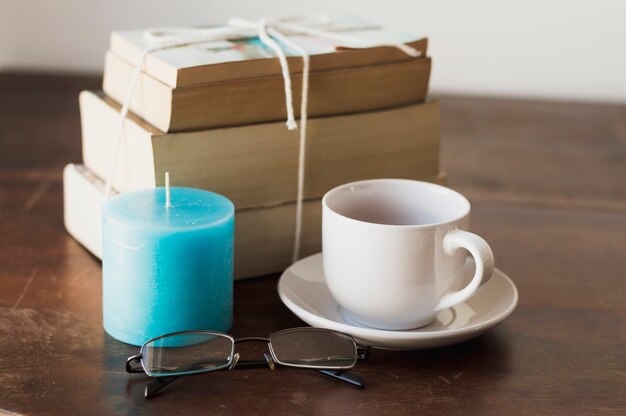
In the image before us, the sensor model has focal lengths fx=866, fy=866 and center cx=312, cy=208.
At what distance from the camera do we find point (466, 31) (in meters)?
1.29

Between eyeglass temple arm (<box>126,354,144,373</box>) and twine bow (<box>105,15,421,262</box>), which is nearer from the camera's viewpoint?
eyeglass temple arm (<box>126,354,144,373</box>)

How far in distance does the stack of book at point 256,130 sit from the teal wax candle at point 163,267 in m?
0.07

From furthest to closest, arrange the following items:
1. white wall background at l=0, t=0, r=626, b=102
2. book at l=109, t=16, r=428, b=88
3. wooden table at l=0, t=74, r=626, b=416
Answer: white wall background at l=0, t=0, r=626, b=102 < book at l=109, t=16, r=428, b=88 < wooden table at l=0, t=74, r=626, b=416

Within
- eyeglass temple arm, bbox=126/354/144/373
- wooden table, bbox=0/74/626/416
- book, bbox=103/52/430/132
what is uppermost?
book, bbox=103/52/430/132

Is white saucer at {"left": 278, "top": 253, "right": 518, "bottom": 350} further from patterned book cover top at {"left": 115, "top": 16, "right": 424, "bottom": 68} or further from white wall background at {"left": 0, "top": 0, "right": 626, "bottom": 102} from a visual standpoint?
white wall background at {"left": 0, "top": 0, "right": 626, "bottom": 102}

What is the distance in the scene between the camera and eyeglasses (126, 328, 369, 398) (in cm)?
57

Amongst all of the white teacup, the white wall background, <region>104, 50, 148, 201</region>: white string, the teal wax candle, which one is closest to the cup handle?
the white teacup

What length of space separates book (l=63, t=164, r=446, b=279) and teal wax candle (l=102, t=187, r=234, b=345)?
0.09m

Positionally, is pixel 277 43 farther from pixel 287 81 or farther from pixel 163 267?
pixel 163 267

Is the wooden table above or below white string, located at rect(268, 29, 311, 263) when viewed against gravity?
below

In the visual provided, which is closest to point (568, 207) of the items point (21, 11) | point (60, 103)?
point (60, 103)

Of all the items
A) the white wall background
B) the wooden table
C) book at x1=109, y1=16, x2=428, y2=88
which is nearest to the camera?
the wooden table

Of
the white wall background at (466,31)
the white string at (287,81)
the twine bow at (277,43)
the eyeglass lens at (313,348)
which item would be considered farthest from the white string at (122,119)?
the white wall background at (466,31)

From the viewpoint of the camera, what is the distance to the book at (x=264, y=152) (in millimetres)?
687
